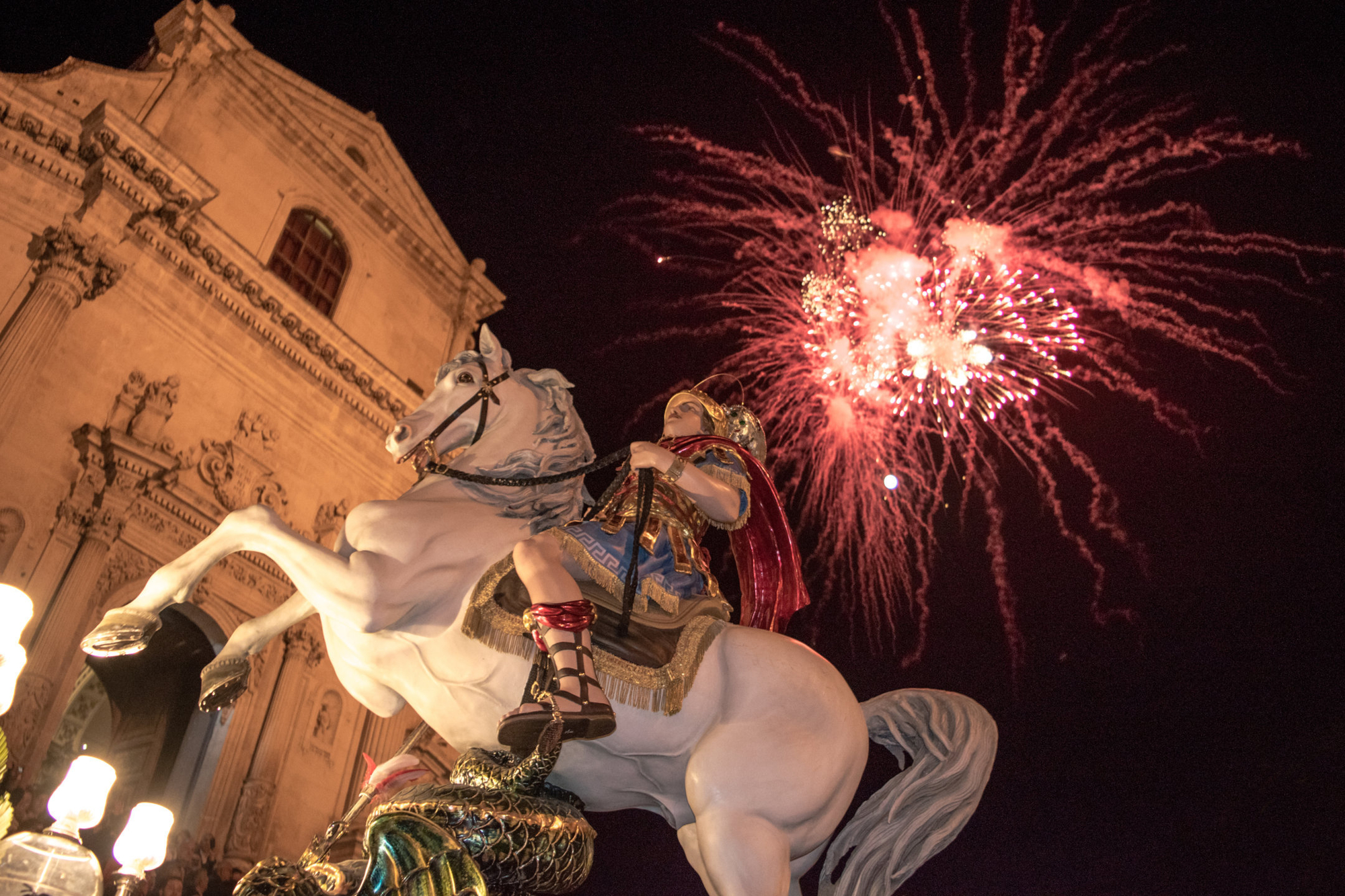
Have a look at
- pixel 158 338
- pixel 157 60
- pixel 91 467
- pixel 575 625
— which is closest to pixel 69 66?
pixel 157 60

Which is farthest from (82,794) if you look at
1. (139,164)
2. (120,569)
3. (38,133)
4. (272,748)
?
(139,164)

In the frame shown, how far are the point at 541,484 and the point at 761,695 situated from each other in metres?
1.29

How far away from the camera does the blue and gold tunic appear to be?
12.7 ft

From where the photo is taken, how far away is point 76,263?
476 inches

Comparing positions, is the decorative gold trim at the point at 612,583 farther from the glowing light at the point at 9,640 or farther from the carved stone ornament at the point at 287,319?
the carved stone ornament at the point at 287,319

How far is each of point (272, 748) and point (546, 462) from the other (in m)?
10.7

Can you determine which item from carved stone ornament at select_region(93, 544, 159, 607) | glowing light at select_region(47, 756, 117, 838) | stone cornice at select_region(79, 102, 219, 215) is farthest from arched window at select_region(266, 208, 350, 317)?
glowing light at select_region(47, 756, 117, 838)

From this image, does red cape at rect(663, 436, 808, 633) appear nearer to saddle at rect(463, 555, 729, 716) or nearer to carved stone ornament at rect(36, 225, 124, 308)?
saddle at rect(463, 555, 729, 716)

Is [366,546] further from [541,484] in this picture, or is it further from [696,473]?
[696,473]

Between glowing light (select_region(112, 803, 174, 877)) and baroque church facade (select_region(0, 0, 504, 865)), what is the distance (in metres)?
3.39

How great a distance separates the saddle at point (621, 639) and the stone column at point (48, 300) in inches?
389

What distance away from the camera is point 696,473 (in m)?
3.91

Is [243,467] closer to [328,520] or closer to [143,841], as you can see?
[328,520]

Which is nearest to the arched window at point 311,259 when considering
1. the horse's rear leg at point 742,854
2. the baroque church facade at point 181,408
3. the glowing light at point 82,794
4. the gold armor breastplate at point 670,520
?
the baroque church facade at point 181,408
